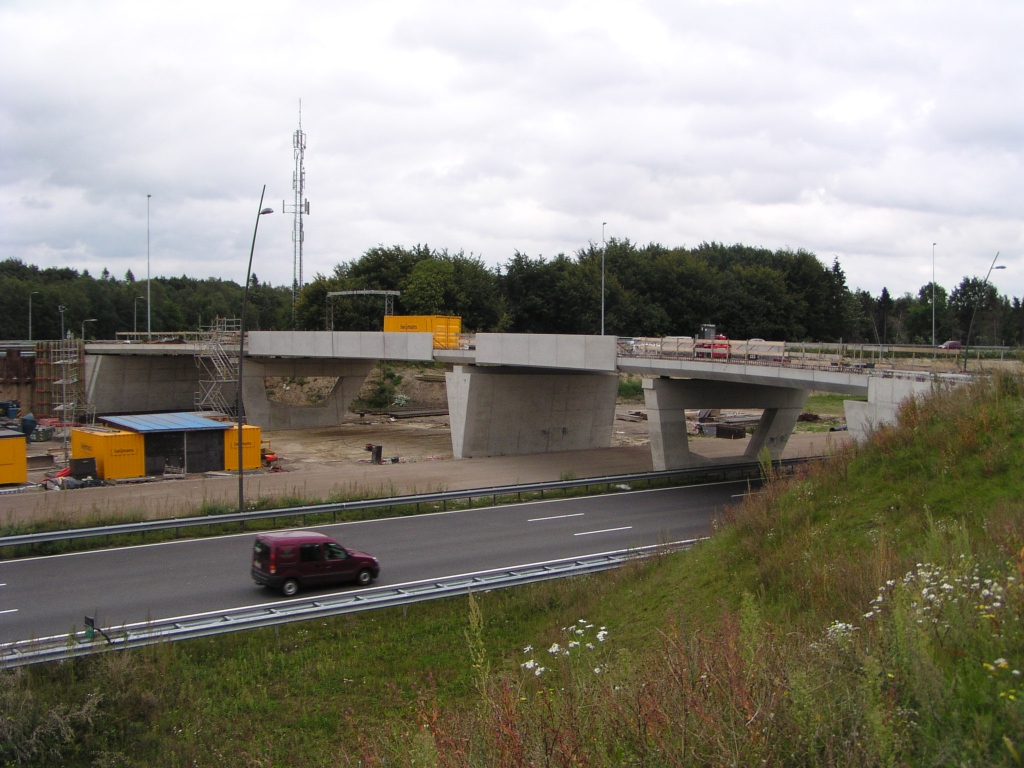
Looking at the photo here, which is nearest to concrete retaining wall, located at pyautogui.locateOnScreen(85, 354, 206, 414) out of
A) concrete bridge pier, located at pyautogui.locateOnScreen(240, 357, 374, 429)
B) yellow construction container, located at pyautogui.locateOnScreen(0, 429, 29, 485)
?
concrete bridge pier, located at pyautogui.locateOnScreen(240, 357, 374, 429)

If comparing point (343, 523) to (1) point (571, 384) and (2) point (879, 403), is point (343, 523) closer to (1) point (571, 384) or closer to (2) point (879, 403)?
(2) point (879, 403)

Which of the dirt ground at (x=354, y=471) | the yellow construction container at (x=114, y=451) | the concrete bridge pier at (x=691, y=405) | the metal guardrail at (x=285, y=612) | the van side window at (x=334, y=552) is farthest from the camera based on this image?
the concrete bridge pier at (x=691, y=405)

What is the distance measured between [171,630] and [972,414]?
14502 mm

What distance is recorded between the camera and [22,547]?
59.7 ft

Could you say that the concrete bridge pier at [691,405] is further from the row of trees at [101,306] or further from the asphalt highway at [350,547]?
the row of trees at [101,306]

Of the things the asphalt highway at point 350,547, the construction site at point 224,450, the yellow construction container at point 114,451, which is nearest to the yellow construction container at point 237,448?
the construction site at point 224,450

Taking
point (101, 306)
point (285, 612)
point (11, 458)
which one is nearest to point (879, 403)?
point (285, 612)

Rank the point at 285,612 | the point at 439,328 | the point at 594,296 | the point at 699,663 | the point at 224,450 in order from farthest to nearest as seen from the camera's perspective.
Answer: the point at 594,296
the point at 439,328
the point at 224,450
the point at 285,612
the point at 699,663

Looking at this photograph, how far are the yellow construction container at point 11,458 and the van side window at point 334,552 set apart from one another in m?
18.9

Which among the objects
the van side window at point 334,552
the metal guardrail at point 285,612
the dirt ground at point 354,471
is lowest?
the dirt ground at point 354,471

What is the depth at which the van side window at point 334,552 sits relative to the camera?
15.8m

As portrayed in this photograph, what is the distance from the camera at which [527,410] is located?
125ft

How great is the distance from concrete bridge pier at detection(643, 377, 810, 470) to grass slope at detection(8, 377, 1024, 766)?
15003 mm

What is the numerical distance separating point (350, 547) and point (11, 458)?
1727 cm
